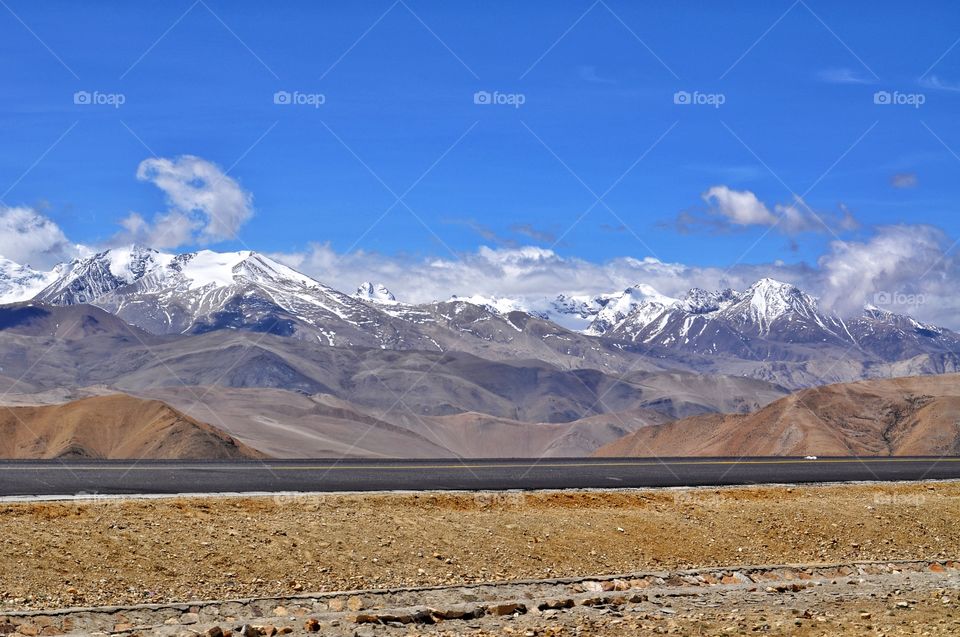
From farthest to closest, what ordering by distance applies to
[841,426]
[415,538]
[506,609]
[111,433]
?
[841,426] → [111,433] → [415,538] → [506,609]

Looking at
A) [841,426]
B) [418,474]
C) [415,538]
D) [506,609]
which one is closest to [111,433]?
[841,426]

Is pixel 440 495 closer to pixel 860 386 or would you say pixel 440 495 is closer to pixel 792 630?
pixel 792 630

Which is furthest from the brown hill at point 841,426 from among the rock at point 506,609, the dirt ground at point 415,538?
the rock at point 506,609

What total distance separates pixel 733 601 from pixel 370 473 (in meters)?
11.3

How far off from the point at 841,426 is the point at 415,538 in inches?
3195

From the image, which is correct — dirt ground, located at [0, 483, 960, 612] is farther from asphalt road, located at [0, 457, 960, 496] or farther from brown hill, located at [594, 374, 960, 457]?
brown hill, located at [594, 374, 960, 457]

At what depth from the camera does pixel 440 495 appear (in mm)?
24328

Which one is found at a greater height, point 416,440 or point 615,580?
point 416,440

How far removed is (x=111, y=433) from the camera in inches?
3364

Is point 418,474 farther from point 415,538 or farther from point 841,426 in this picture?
point 841,426

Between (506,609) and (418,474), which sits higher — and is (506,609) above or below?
below

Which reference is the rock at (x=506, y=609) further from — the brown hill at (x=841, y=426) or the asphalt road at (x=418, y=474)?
the brown hill at (x=841, y=426)

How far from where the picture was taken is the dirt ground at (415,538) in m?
17.9

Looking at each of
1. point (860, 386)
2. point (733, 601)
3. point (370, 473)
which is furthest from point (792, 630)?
point (860, 386)
